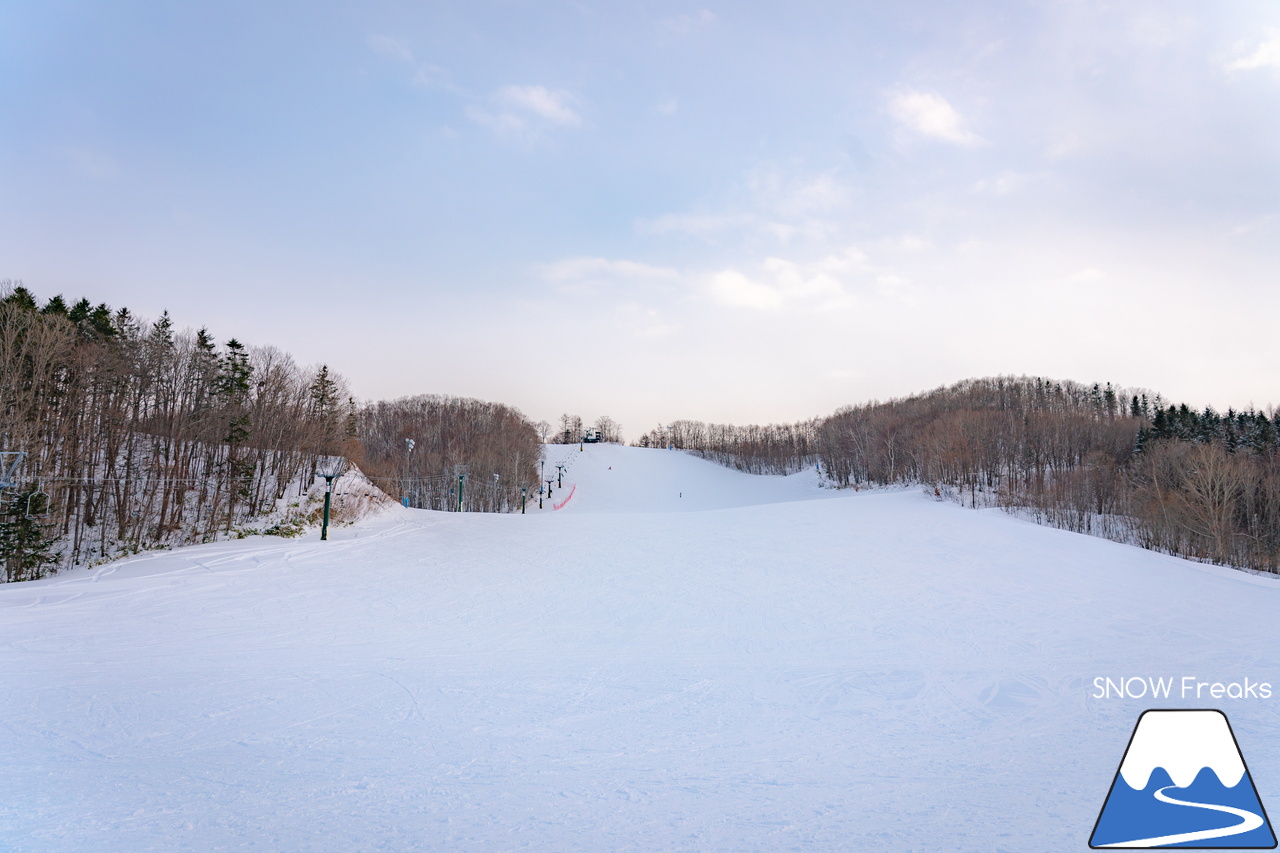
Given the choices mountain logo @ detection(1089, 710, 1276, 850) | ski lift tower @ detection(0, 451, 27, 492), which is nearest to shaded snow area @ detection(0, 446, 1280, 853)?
mountain logo @ detection(1089, 710, 1276, 850)

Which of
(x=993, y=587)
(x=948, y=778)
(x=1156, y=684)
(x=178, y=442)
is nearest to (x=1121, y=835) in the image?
(x=948, y=778)

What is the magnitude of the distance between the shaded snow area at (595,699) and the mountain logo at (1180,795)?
0.36m

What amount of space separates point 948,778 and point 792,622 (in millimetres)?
5102

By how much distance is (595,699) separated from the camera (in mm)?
6086

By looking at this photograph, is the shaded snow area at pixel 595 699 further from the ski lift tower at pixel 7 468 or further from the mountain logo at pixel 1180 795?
the ski lift tower at pixel 7 468

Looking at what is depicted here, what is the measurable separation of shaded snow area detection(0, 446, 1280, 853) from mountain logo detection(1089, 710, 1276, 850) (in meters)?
0.36

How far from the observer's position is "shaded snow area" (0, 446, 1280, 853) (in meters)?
3.75

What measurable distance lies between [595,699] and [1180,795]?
177 inches

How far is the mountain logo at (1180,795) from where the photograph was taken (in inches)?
128

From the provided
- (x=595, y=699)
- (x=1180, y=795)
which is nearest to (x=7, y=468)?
(x=595, y=699)

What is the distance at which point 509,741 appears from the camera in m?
5.00

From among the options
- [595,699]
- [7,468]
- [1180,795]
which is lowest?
[595,699]

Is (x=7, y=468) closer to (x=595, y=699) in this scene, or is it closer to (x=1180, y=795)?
(x=595, y=699)

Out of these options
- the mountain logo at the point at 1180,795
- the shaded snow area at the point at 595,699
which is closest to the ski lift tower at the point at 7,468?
the shaded snow area at the point at 595,699
